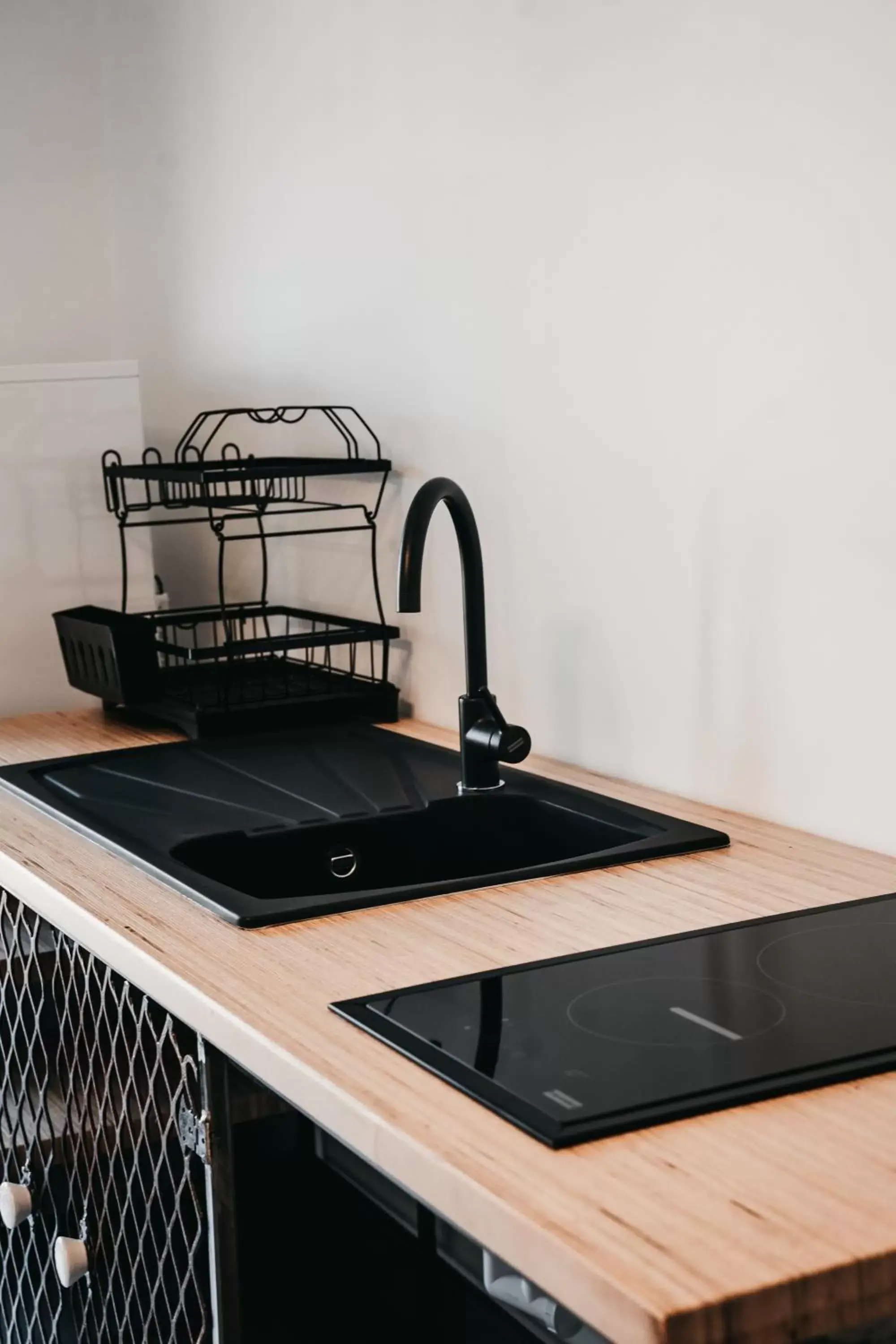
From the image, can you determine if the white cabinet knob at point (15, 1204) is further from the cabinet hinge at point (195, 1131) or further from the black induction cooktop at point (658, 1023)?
the black induction cooktop at point (658, 1023)

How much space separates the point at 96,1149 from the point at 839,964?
2.35 ft

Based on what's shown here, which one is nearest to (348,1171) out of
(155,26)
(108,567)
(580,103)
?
(580,103)

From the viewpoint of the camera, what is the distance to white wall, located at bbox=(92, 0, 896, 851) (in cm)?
137

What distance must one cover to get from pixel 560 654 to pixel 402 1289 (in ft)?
2.73

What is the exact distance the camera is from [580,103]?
5.44 ft

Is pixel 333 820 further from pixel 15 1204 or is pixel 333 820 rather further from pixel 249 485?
pixel 249 485

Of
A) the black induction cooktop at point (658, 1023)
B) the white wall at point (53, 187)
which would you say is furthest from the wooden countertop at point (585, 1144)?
the white wall at point (53, 187)

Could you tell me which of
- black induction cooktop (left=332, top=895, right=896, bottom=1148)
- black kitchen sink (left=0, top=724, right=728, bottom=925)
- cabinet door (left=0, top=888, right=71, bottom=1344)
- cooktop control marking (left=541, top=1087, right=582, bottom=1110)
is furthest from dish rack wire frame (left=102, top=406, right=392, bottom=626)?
cooktop control marking (left=541, top=1087, right=582, bottom=1110)

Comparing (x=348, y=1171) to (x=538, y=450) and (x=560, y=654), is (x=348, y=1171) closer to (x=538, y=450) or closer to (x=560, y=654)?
(x=560, y=654)

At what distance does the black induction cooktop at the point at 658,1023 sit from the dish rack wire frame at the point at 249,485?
95 centimetres

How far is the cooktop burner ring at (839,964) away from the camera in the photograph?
40.8 inches

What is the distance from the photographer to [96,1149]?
1399 millimetres

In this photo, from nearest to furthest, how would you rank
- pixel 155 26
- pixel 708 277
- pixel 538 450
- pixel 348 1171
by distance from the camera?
pixel 348 1171 → pixel 708 277 → pixel 538 450 → pixel 155 26

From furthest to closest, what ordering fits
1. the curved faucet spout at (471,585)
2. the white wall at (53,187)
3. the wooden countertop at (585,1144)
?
the white wall at (53,187), the curved faucet spout at (471,585), the wooden countertop at (585,1144)
